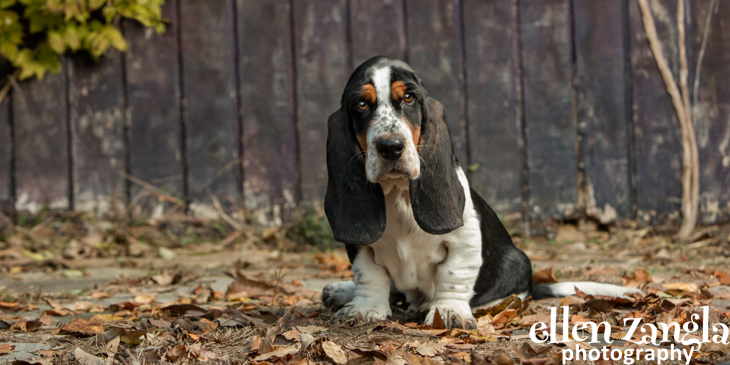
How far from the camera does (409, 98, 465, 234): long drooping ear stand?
2.27 m

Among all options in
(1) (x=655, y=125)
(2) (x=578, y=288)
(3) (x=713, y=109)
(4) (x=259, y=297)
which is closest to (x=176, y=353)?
(4) (x=259, y=297)

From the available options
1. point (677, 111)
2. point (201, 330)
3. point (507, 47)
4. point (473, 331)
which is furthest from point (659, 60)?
point (201, 330)

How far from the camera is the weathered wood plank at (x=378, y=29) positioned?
4664mm

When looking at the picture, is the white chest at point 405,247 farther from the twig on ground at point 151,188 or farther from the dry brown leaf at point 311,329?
the twig on ground at point 151,188

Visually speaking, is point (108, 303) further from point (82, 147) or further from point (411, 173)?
point (82, 147)

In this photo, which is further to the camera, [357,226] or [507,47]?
[507,47]

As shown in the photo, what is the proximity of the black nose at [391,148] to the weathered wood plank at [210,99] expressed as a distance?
→ 2.82 m

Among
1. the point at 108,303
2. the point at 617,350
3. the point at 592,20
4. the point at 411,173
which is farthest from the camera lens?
the point at 592,20

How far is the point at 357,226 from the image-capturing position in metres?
2.26

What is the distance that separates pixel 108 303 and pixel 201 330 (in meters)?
0.95

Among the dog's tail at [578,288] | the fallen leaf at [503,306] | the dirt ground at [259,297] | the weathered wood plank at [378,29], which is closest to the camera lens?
the dirt ground at [259,297]

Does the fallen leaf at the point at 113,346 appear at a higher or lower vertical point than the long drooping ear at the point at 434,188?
lower

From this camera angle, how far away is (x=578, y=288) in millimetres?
2721

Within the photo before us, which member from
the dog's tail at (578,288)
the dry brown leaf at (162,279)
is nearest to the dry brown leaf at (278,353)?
the dog's tail at (578,288)
